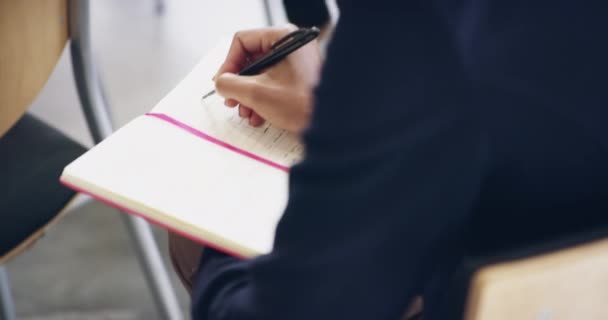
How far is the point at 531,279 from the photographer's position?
1.29 ft

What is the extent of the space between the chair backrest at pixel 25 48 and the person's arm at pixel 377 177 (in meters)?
0.48

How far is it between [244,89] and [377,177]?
13.2 inches

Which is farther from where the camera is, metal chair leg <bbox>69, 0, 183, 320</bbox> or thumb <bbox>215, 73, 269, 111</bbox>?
metal chair leg <bbox>69, 0, 183, 320</bbox>

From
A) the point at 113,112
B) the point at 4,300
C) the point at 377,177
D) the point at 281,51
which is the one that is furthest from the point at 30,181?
the point at 113,112

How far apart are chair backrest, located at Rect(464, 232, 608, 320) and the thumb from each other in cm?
32

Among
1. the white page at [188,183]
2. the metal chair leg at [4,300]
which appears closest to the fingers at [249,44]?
the white page at [188,183]

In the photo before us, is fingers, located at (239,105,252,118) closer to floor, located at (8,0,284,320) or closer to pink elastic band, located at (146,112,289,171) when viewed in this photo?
pink elastic band, located at (146,112,289,171)

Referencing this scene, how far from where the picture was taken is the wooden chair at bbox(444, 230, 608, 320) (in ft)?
1.28

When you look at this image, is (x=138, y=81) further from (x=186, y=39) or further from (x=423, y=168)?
(x=423, y=168)

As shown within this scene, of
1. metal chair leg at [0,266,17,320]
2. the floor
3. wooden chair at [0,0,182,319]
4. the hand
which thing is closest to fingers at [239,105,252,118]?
the hand

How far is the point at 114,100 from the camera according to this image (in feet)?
5.87

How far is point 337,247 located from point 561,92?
0.15m

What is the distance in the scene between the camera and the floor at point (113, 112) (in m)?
1.37

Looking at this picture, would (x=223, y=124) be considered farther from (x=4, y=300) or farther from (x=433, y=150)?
(x=4, y=300)
